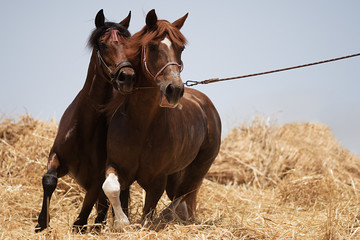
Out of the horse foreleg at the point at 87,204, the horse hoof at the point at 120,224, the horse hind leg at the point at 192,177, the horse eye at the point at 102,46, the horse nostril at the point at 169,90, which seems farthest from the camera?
the horse hind leg at the point at 192,177

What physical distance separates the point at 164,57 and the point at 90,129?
109 centimetres

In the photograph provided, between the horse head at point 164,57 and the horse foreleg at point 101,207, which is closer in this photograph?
the horse head at point 164,57

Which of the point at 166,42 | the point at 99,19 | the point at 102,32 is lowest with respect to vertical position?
the point at 166,42

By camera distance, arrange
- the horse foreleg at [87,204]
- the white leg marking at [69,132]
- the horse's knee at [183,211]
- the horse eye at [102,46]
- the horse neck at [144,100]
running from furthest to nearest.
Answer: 1. the horse's knee at [183,211]
2. the horse foreleg at [87,204]
3. the white leg marking at [69,132]
4. the horse eye at [102,46]
5. the horse neck at [144,100]

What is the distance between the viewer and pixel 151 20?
12.4 feet

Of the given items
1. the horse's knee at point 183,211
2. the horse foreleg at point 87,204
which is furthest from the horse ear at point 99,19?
the horse's knee at point 183,211

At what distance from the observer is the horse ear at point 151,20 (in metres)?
3.75

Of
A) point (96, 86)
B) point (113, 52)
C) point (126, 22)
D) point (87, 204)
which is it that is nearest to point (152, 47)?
point (113, 52)

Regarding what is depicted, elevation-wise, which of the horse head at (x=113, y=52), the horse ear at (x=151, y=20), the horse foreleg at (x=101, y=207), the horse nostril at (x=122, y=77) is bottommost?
the horse foreleg at (x=101, y=207)

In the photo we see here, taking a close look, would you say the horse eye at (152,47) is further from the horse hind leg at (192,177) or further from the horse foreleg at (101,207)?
the horse hind leg at (192,177)

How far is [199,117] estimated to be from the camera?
4.93m

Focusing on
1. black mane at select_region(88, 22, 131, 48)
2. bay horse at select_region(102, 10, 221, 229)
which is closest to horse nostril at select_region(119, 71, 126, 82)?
bay horse at select_region(102, 10, 221, 229)

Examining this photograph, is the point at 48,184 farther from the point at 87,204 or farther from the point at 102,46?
the point at 102,46

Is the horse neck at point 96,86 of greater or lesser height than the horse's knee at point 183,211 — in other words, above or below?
above
